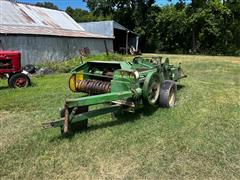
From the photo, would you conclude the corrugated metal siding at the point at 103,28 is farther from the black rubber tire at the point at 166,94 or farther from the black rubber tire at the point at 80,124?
the black rubber tire at the point at 80,124

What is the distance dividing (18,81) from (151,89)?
5.41m

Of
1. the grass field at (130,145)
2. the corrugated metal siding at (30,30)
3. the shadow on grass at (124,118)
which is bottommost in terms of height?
the grass field at (130,145)

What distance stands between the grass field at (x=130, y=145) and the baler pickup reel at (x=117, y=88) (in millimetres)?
280

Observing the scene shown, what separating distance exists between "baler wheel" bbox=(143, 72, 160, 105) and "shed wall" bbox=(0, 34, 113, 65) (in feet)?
38.5

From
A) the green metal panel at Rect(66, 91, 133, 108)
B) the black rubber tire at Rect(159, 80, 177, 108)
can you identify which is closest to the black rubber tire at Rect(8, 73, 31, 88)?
the black rubber tire at Rect(159, 80, 177, 108)

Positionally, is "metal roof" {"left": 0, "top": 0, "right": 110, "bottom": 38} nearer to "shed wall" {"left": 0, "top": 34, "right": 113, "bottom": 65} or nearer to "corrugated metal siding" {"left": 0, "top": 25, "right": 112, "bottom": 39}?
"corrugated metal siding" {"left": 0, "top": 25, "right": 112, "bottom": 39}

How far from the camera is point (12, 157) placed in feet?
15.2

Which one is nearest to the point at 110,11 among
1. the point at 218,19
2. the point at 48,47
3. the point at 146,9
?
the point at 146,9

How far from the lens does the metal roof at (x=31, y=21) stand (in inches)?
719

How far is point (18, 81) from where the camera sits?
34.3ft

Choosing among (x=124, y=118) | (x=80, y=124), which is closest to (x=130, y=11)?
(x=124, y=118)

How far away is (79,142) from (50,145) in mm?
449

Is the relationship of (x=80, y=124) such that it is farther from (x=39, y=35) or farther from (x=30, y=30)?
(x=30, y=30)

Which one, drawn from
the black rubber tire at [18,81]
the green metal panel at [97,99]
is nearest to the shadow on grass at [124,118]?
the green metal panel at [97,99]
